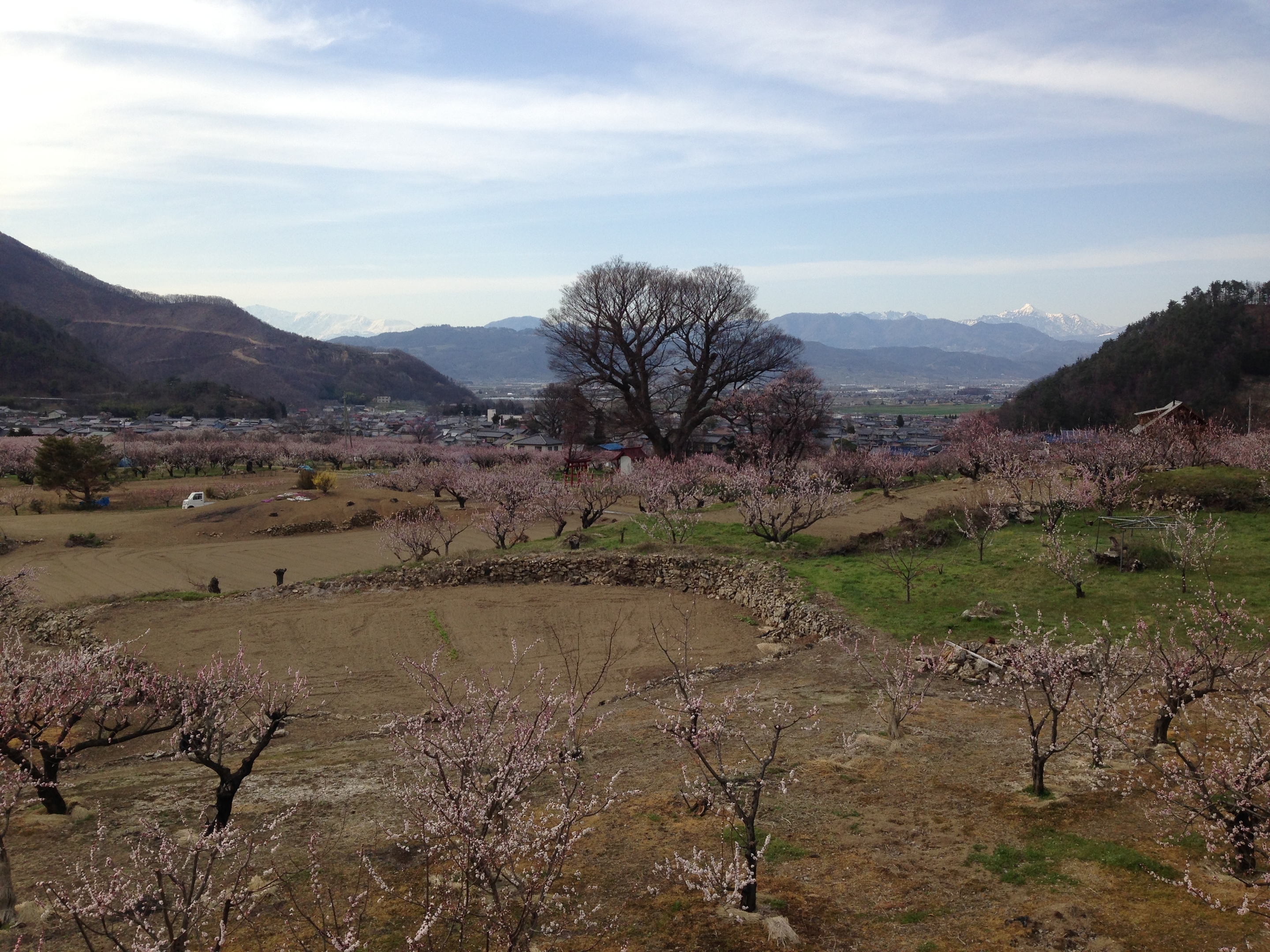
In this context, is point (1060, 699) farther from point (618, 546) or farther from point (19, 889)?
point (618, 546)

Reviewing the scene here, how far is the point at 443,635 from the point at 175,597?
28.4ft

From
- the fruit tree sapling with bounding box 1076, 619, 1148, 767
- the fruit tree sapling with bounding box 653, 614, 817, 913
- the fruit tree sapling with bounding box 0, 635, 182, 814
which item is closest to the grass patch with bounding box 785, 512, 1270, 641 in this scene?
the fruit tree sapling with bounding box 1076, 619, 1148, 767

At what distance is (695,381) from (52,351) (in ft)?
399

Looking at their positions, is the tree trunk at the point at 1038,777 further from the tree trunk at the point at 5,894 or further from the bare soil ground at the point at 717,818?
the tree trunk at the point at 5,894

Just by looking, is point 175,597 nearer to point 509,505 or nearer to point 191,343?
point 509,505

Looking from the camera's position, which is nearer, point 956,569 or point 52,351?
point 956,569

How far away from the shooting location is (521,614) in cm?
1950

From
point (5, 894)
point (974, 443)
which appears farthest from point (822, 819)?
point (974, 443)

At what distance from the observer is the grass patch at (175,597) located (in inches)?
836

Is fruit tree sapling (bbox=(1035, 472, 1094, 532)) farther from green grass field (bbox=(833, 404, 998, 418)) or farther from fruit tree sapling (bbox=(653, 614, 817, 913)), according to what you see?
green grass field (bbox=(833, 404, 998, 418))

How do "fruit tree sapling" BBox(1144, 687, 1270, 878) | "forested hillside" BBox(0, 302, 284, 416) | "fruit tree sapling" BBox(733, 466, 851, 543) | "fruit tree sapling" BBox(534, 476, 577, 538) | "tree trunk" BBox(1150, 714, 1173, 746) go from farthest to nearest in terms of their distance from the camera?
"forested hillside" BBox(0, 302, 284, 416) → "fruit tree sapling" BBox(534, 476, 577, 538) → "fruit tree sapling" BBox(733, 466, 851, 543) → "tree trunk" BBox(1150, 714, 1173, 746) → "fruit tree sapling" BBox(1144, 687, 1270, 878)

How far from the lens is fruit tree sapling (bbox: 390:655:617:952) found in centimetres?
530

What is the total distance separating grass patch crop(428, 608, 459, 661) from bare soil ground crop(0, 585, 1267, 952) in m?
0.90

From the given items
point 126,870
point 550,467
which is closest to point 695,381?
point 550,467
